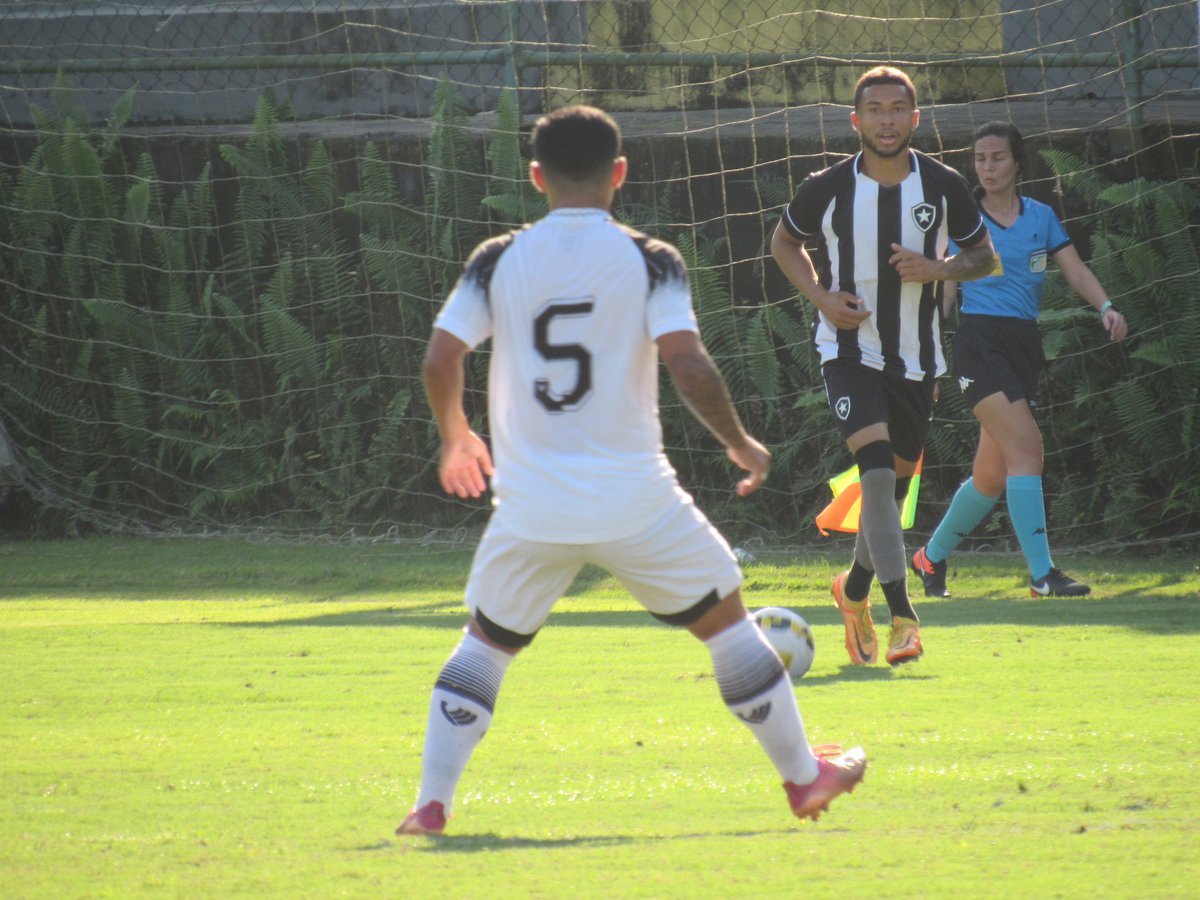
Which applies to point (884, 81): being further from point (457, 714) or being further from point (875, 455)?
point (457, 714)

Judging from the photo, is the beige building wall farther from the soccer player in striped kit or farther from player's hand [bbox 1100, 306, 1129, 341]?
the soccer player in striped kit

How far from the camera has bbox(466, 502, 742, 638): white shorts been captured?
12.2 feet

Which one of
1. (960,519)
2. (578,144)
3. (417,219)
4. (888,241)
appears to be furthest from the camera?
(417,219)

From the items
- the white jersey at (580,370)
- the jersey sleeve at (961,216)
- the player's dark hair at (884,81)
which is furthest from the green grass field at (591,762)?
the player's dark hair at (884,81)

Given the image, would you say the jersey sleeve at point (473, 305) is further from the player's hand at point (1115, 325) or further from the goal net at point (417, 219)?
the goal net at point (417, 219)

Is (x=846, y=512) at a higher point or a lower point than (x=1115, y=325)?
lower

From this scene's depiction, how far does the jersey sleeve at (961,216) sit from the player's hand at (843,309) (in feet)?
1.68

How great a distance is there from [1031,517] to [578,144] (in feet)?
16.7

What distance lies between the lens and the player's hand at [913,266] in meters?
6.34

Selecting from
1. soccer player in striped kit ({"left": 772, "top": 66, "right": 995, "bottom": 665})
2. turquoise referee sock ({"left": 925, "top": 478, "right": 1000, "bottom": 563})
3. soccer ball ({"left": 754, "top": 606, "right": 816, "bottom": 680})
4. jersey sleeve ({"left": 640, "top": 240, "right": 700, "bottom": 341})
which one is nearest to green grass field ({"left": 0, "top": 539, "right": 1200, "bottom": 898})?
soccer ball ({"left": 754, "top": 606, "right": 816, "bottom": 680})

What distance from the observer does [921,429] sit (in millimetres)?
6652

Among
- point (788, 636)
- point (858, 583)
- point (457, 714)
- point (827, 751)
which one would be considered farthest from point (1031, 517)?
point (457, 714)

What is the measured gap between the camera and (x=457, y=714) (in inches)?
152

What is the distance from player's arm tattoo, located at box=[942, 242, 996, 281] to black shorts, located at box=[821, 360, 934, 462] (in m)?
0.45
